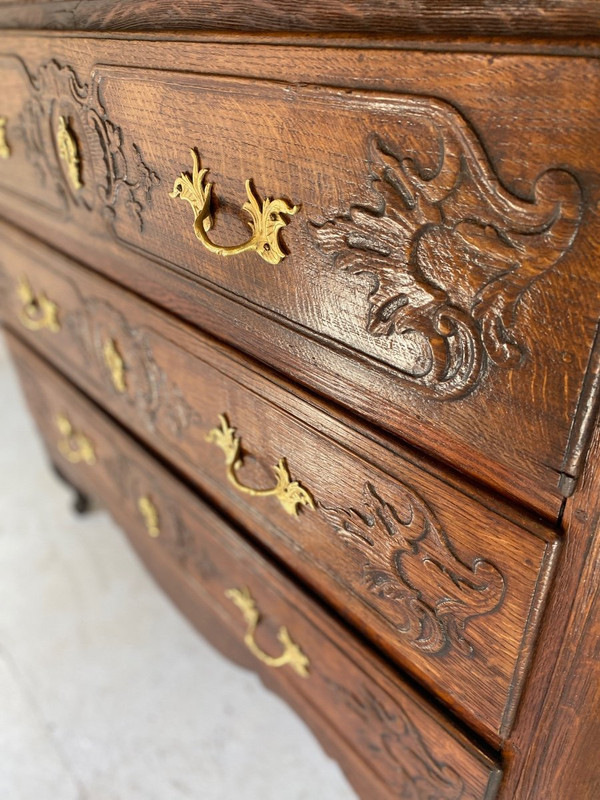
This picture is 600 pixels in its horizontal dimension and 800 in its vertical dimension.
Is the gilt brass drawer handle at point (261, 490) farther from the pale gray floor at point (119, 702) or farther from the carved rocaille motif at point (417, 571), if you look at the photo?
the pale gray floor at point (119, 702)

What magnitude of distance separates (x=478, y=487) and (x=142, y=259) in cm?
38

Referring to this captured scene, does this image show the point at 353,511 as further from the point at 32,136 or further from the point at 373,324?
the point at 32,136

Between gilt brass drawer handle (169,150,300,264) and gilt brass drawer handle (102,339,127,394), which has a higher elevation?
gilt brass drawer handle (169,150,300,264)

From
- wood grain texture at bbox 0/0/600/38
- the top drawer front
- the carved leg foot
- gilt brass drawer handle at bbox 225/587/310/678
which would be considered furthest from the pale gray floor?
wood grain texture at bbox 0/0/600/38

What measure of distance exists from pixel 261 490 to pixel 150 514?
327 mm

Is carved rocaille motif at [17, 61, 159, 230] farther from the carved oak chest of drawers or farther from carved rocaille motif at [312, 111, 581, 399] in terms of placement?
carved rocaille motif at [312, 111, 581, 399]

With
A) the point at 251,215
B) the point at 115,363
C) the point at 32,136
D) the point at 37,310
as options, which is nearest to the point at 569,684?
the point at 251,215

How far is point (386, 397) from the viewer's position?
1.31 ft

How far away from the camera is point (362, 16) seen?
31 cm

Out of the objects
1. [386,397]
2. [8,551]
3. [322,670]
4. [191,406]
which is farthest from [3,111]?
[8,551]

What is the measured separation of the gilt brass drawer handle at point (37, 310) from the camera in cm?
86

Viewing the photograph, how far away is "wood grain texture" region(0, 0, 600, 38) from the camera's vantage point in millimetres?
253

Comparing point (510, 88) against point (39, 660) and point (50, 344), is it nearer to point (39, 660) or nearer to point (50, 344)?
point (50, 344)

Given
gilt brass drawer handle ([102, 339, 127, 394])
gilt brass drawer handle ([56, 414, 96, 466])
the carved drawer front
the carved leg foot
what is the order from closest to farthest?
the carved drawer front < gilt brass drawer handle ([102, 339, 127, 394]) < gilt brass drawer handle ([56, 414, 96, 466]) < the carved leg foot
